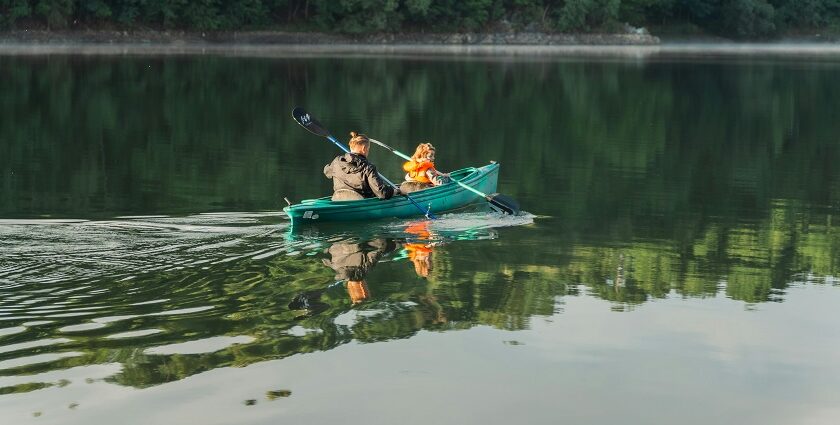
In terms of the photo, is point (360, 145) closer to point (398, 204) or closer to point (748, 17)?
point (398, 204)

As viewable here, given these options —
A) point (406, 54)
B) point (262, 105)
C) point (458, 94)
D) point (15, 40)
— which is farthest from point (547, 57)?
point (262, 105)

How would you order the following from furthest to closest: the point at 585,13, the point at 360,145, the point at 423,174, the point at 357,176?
the point at 585,13 < the point at 423,174 < the point at 357,176 < the point at 360,145

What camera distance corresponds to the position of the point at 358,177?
18.2m

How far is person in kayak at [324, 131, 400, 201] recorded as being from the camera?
1816cm

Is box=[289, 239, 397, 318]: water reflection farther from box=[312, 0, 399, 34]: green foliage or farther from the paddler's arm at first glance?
box=[312, 0, 399, 34]: green foliage

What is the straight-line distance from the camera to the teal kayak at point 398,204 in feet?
57.1

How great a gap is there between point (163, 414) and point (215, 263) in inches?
206

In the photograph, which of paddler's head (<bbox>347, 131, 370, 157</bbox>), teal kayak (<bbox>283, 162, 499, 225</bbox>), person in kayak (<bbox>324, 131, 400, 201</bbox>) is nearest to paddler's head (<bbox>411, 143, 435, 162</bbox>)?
teal kayak (<bbox>283, 162, 499, 225</bbox>)

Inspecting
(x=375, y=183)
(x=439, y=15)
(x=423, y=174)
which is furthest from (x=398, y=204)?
(x=439, y=15)

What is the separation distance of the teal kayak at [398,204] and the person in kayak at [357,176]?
0.18m

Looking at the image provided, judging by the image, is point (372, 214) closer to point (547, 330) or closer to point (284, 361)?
point (547, 330)

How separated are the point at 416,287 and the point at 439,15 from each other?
92.5m

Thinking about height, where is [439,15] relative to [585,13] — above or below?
below

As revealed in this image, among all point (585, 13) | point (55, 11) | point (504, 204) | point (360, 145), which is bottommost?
point (504, 204)
